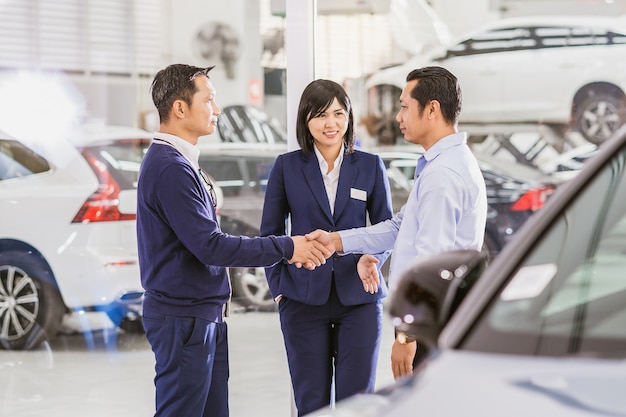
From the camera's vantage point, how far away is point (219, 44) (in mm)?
5727

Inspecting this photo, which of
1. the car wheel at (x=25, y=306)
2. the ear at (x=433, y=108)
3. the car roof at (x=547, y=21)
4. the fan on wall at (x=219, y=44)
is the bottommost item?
the car wheel at (x=25, y=306)

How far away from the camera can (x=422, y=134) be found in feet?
10.5

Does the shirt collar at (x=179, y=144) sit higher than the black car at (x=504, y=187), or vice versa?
the shirt collar at (x=179, y=144)

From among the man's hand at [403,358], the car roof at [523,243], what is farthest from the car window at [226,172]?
the car roof at [523,243]

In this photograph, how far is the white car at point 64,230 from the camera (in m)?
5.44

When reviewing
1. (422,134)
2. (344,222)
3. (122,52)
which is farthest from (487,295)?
(122,52)

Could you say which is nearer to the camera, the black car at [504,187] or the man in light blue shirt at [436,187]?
the man in light blue shirt at [436,187]

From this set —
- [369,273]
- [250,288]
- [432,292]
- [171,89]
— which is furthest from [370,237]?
[250,288]

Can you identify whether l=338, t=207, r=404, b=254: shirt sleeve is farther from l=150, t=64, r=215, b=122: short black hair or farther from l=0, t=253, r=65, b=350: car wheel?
l=0, t=253, r=65, b=350: car wheel

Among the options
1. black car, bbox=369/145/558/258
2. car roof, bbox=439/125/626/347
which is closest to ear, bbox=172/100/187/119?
car roof, bbox=439/125/626/347

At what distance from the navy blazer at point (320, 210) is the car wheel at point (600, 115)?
2531 mm

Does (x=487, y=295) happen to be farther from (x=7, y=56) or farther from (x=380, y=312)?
(x=7, y=56)

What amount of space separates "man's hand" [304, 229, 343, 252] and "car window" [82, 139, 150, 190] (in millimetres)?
2304

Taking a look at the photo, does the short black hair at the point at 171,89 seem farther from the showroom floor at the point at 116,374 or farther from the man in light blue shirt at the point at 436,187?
the showroom floor at the point at 116,374
